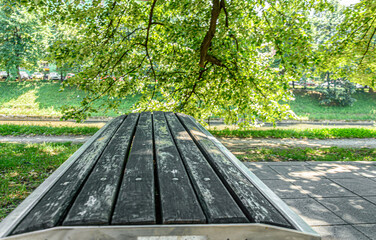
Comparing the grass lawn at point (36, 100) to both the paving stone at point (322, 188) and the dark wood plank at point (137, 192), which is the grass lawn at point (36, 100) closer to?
the paving stone at point (322, 188)

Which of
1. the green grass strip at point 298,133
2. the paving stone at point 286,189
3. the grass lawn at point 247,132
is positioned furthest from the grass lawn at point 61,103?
the paving stone at point 286,189

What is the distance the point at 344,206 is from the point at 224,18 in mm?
5487

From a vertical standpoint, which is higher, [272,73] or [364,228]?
[272,73]

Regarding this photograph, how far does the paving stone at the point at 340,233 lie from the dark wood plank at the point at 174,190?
1753mm

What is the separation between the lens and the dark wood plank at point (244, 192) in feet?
4.21

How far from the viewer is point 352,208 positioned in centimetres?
335

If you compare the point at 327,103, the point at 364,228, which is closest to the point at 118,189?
the point at 364,228

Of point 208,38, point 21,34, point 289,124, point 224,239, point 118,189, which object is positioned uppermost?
point 21,34

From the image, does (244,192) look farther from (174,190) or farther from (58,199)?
(58,199)

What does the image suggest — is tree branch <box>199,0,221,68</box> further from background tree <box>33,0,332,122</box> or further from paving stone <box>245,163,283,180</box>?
paving stone <box>245,163,283,180</box>

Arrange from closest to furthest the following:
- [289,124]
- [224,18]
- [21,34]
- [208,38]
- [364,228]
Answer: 1. [364,228]
2. [208,38]
3. [224,18]
4. [289,124]
5. [21,34]

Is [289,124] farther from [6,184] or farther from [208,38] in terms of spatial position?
[6,184]

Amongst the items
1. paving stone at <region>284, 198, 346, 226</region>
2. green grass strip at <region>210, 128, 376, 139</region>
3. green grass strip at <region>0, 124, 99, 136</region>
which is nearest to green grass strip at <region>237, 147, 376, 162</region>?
paving stone at <region>284, 198, 346, 226</region>

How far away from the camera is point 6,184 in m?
4.01
